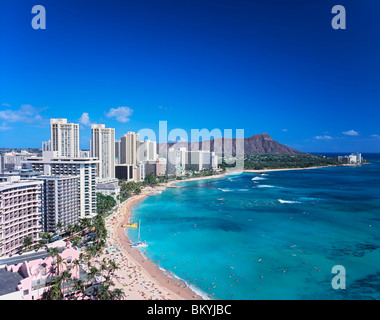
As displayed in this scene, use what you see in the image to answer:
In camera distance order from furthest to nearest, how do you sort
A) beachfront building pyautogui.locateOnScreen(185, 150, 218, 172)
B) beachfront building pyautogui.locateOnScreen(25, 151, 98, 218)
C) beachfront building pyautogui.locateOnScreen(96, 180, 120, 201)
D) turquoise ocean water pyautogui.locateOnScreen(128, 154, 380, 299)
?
beachfront building pyautogui.locateOnScreen(185, 150, 218, 172) < beachfront building pyautogui.locateOnScreen(96, 180, 120, 201) < beachfront building pyautogui.locateOnScreen(25, 151, 98, 218) < turquoise ocean water pyautogui.locateOnScreen(128, 154, 380, 299)

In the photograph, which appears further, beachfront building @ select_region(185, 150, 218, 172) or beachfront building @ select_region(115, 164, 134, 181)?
beachfront building @ select_region(185, 150, 218, 172)

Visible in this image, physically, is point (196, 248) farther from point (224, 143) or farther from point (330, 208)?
point (224, 143)

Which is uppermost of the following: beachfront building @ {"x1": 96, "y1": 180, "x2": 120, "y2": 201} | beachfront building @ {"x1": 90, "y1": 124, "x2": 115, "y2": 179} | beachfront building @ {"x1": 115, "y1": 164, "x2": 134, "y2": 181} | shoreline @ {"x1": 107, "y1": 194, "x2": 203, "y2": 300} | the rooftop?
beachfront building @ {"x1": 90, "y1": 124, "x2": 115, "y2": 179}

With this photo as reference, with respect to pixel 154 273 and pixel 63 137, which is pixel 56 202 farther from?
pixel 63 137

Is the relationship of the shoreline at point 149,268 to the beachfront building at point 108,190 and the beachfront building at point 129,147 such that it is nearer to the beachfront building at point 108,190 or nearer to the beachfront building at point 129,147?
the beachfront building at point 108,190

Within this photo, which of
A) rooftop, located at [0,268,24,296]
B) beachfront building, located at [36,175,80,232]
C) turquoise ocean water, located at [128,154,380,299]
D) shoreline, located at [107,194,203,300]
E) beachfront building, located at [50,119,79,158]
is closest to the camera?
rooftop, located at [0,268,24,296]

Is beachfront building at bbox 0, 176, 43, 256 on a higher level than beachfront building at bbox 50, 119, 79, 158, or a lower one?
lower

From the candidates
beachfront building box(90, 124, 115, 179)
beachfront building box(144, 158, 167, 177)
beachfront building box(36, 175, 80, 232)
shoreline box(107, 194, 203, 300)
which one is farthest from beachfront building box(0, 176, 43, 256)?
beachfront building box(144, 158, 167, 177)

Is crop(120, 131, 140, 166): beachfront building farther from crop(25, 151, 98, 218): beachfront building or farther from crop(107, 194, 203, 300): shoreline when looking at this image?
crop(107, 194, 203, 300): shoreline

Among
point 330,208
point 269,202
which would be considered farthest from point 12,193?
point 330,208
